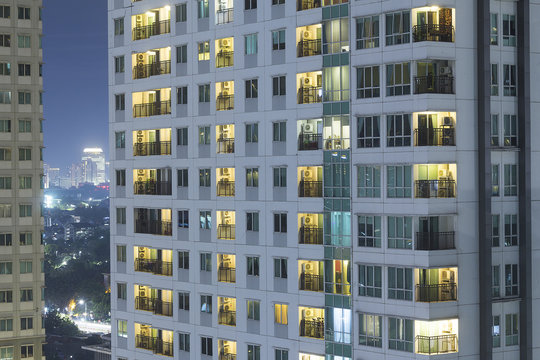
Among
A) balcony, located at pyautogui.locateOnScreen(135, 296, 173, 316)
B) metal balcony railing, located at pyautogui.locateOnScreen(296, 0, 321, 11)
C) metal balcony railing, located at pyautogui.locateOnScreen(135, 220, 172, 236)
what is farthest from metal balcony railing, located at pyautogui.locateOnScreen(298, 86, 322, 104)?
balcony, located at pyautogui.locateOnScreen(135, 296, 173, 316)

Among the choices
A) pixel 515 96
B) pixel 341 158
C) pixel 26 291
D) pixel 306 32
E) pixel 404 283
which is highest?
pixel 306 32

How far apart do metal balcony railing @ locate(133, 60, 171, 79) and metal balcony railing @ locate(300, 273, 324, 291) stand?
62.0 ft

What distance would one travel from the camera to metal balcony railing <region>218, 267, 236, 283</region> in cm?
5734

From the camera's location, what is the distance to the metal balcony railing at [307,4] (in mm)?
53281

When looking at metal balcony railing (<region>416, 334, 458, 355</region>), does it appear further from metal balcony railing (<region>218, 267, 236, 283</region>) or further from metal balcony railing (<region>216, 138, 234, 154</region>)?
metal balcony railing (<region>216, 138, 234, 154</region>)

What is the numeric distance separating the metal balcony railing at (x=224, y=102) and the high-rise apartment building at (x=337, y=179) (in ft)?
0.81

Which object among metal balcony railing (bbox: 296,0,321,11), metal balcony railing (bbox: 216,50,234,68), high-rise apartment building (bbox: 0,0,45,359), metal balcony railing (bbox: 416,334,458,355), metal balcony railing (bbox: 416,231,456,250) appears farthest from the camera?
high-rise apartment building (bbox: 0,0,45,359)

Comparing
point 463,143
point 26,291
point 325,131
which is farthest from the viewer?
point 26,291

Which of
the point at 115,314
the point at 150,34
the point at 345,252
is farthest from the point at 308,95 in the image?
the point at 115,314

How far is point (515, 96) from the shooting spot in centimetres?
5028

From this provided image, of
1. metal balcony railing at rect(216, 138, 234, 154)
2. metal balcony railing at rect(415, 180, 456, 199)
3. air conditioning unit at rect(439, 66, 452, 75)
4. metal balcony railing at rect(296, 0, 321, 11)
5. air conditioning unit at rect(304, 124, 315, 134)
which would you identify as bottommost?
metal balcony railing at rect(415, 180, 456, 199)

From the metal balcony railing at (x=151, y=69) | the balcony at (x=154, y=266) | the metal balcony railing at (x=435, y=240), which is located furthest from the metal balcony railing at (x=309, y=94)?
the balcony at (x=154, y=266)

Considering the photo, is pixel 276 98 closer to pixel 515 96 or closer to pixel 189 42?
pixel 189 42

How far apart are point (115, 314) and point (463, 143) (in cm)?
3133
